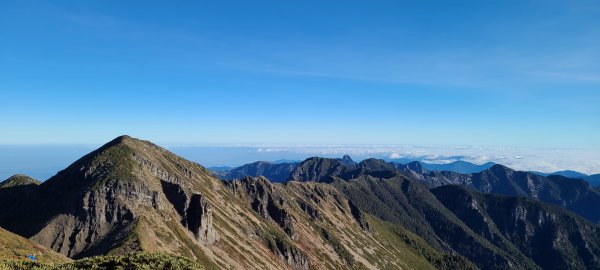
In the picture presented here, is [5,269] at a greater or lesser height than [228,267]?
greater

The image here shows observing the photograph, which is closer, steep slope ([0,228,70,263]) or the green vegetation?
the green vegetation

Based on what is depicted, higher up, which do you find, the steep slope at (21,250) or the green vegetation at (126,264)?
the green vegetation at (126,264)

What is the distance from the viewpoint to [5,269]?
53375mm

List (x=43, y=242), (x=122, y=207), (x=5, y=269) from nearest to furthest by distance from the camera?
(x=5, y=269) → (x=43, y=242) → (x=122, y=207)

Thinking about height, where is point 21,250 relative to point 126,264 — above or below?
below

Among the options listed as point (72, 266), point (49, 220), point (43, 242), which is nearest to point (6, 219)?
point (49, 220)

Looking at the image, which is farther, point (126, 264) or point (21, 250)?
point (21, 250)

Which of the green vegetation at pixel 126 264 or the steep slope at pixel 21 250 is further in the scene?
the steep slope at pixel 21 250

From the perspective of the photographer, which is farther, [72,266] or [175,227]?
[175,227]

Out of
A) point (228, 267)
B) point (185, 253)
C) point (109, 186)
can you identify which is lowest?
point (228, 267)

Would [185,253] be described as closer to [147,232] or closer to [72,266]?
[147,232]

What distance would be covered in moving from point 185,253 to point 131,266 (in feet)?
389

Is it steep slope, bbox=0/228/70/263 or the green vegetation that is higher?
the green vegetation

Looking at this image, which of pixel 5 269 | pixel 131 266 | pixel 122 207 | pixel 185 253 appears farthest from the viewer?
pixel 122 207
